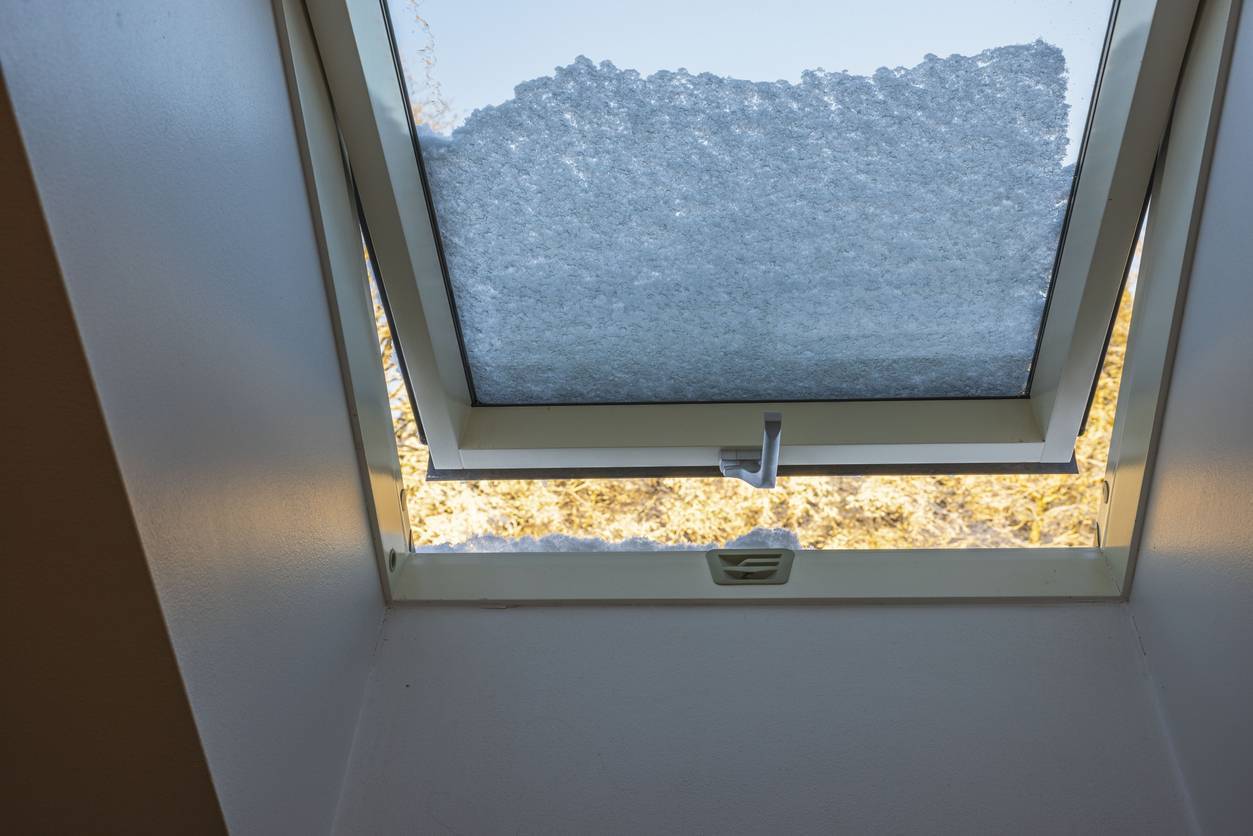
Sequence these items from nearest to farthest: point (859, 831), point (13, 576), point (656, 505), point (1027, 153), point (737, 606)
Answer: point (13, 576)
point (859, 831)
point (1027, 153)
point (737, 606)
point (656, 505)

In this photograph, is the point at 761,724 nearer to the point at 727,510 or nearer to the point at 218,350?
the point at 727,510

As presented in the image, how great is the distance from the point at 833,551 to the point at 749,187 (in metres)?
0.63

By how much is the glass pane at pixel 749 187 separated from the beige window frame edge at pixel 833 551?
0.55 feet

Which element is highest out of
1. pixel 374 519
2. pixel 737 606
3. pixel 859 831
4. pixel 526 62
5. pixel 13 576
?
pixel 526 62

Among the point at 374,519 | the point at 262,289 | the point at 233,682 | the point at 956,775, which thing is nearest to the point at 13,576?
the point at 233,682

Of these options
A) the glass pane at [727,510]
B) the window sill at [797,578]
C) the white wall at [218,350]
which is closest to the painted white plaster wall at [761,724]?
the window sill at [797,578]

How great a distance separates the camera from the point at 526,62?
1.50m

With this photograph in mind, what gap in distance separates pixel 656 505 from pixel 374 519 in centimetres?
59

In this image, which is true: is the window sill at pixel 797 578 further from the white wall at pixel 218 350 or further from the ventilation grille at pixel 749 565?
the white wall at pixel 218 350

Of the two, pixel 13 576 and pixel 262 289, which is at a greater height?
pixel 262 289

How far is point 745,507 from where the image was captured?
2.04 m

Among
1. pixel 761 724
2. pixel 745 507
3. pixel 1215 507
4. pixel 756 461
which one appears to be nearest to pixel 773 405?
pixel 756 461

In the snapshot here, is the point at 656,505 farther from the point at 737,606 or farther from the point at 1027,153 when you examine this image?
the point at 1027,153

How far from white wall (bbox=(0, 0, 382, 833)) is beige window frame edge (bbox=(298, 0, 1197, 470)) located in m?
0.20
